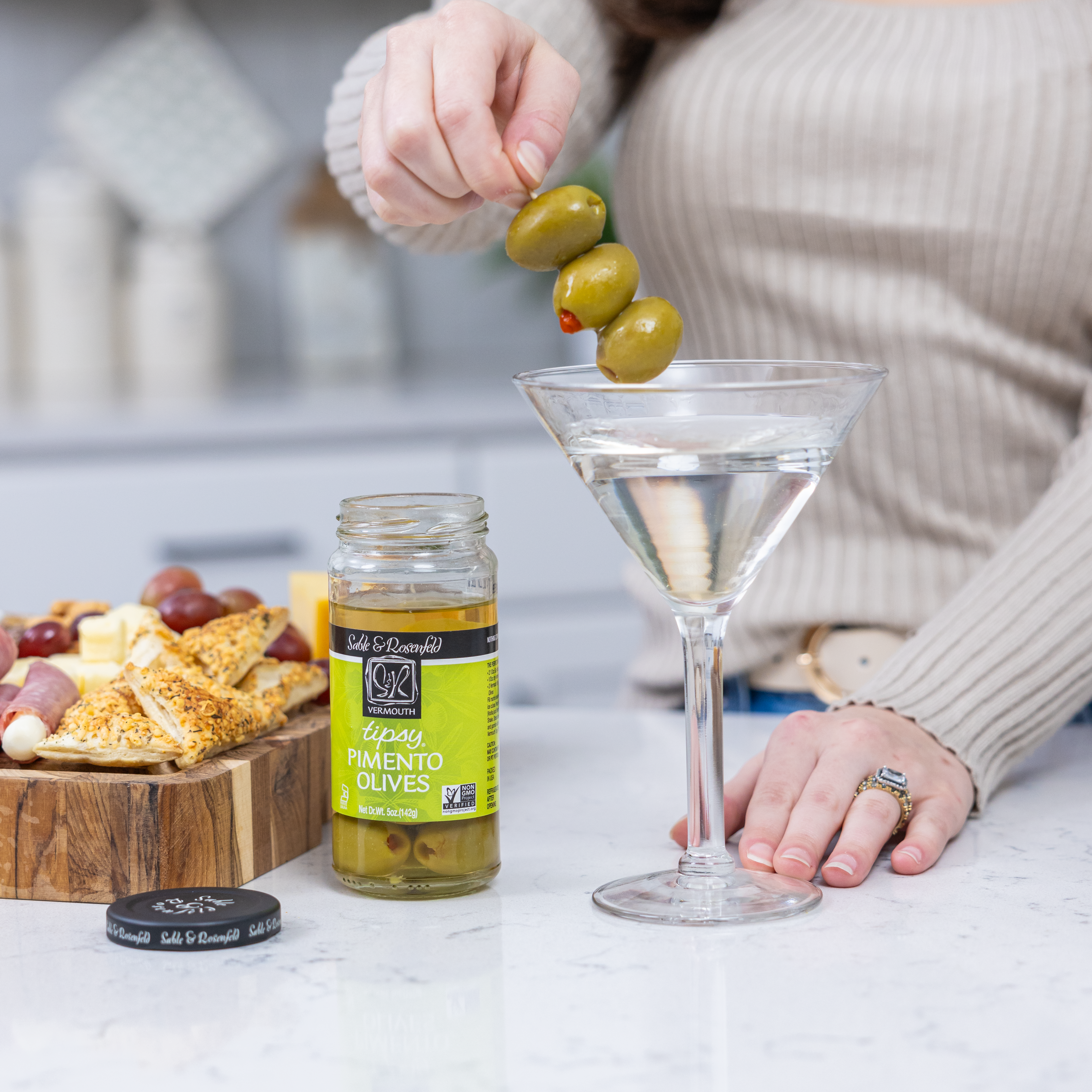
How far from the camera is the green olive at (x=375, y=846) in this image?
2.15ft

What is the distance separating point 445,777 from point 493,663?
2.2 inches

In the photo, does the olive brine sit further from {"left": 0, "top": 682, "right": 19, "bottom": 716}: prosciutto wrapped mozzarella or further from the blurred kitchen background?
the blurred kitchen background

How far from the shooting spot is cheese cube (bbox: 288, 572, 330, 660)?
860 millimetres

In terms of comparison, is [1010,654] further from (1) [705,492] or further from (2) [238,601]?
(2) [238,601]

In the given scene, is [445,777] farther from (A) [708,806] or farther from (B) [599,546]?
(B) [599,546]

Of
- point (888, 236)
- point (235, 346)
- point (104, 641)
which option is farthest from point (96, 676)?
point (235, 346)

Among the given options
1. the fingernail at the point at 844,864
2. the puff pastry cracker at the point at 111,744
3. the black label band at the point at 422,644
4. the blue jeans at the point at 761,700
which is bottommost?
the blue jeans at the point at 761,700

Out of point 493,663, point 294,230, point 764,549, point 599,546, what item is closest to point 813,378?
point 764,549

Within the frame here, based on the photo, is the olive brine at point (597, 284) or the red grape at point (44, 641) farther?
the red grape at point (44, 641)

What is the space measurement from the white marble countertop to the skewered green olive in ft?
0.89

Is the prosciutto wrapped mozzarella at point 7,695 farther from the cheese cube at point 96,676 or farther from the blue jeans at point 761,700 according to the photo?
the blue jeans at point 761,700

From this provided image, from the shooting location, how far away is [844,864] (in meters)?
0.68

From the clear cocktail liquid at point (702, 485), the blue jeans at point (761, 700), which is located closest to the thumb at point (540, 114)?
the clear cocktail liquid at point (702, 485)

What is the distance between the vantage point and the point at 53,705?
0.70 m
